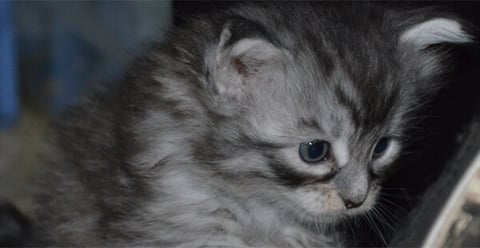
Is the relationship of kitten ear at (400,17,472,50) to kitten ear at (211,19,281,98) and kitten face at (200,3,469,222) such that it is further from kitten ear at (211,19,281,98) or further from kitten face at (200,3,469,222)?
kitten ear at (211,19,281,98)

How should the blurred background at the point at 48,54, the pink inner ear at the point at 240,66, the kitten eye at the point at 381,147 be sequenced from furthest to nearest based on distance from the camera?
the blurred background at the point at 48,54, the kitten eye at the point at 381,147, the pink inner ear at the point at 240,66

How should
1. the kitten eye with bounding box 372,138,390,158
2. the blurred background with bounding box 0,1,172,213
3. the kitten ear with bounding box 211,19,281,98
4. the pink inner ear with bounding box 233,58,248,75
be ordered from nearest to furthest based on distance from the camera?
the kitten ear with bounding box 211,19,281,98
the pink inner ear with bounding box 233,58,248,75
the kitten eye with bounding box 372,138,390,158
the blurred background with bounding box 0,1,172,213

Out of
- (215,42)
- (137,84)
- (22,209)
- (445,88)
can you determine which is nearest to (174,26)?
(137,84)

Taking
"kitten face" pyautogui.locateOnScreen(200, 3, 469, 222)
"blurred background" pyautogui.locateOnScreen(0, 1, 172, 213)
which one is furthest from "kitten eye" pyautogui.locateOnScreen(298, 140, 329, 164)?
"blurred background" pyautogui.locateOnScreen(0, 1, 172, 213)

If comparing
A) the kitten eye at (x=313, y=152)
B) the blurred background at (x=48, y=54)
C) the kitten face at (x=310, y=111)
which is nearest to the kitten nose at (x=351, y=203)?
the kitten face at (x=310, y=111)

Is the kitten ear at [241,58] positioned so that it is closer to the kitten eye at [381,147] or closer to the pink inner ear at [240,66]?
the pink inner ear at [240,66]

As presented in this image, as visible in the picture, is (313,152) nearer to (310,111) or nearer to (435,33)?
(310,111)

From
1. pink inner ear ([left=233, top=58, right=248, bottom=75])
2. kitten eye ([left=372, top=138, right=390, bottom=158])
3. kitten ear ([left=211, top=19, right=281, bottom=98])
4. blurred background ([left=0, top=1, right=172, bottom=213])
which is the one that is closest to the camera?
kitten ear ([left=211, top=19, right=281, bottom=98])
